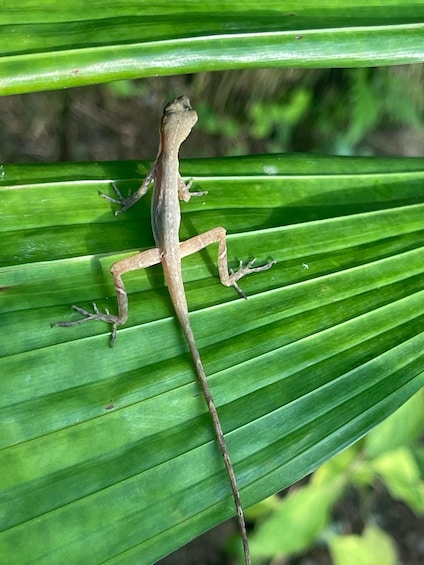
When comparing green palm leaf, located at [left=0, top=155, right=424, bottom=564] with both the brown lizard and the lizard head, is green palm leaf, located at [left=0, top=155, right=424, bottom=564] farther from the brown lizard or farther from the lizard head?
the lizard head

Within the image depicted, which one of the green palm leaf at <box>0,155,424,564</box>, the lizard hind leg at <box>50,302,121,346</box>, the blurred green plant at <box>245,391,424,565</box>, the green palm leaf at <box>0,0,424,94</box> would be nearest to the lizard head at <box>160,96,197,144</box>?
the green palm leaf at <box>0,155,424,564</box>

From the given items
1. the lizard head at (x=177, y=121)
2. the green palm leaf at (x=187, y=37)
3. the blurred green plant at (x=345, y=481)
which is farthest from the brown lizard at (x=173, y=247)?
the blurred green plant at (x=345, y=481)

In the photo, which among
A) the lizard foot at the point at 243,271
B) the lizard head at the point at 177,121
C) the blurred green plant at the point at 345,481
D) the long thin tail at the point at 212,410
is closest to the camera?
the long thin tail at the point at 212,410

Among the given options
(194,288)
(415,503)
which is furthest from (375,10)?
(415,503)

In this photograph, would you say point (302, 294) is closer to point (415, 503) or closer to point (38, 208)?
point (38, 208)

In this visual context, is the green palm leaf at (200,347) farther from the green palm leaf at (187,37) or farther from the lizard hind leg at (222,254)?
the green palm leaf at (187,37)
